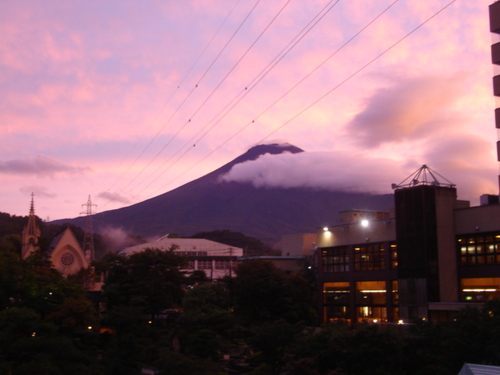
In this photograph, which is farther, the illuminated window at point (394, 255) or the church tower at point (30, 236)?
the church tower at point (30, 236)

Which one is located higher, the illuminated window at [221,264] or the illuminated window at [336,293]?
the illuminated window at [221,264]

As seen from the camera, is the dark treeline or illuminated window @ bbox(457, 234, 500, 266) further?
illuminated window @ bbox(457, 234, 500, 266)

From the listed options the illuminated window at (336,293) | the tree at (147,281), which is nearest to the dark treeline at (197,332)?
the tree at (147,281)

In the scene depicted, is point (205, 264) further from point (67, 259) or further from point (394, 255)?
point (394, 255)

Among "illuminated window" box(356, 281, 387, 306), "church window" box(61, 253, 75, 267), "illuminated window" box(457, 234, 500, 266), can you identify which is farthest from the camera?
"church window" box(61, 253, 75, 267)

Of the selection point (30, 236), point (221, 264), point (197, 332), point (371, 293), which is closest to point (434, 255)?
point (371, 293)

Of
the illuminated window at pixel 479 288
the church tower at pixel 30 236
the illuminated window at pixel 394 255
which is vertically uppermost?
the church tower at pixel 30 236

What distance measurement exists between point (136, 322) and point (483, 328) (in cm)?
1984

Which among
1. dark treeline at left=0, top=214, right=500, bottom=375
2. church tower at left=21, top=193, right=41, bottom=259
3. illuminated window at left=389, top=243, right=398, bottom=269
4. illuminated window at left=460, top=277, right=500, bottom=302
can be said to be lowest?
dark treeline at left=0, top=214, right=500, bottom=375

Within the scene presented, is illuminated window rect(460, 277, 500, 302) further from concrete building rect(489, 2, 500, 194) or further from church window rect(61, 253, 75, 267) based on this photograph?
church window rect(61, 253, 75, 267)

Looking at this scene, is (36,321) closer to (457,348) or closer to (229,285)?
(457,348)

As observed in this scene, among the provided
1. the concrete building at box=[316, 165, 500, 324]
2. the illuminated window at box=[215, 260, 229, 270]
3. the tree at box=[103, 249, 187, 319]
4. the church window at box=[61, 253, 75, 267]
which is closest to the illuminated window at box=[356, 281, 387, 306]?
the concrete building at box=[316, 165, 500, 324]

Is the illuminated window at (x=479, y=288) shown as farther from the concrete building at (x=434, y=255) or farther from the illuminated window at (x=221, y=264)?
the illuminated window at (x=221, y=264)

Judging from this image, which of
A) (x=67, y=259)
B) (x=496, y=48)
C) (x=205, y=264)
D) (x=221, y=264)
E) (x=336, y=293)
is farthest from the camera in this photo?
(x=221, y=264)
